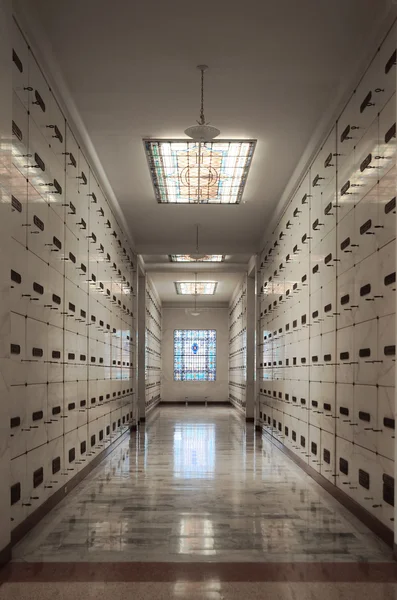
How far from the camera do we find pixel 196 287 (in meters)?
25.0

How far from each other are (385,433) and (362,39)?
12.9ft

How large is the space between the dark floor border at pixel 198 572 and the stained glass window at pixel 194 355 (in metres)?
26.2

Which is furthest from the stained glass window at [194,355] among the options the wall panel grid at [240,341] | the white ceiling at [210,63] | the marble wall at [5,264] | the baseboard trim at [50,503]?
the marble wall at [5,264]

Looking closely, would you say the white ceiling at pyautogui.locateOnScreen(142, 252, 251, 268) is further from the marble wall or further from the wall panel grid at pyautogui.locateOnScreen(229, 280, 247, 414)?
the marble wall

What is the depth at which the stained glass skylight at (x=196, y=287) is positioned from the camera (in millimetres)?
24000

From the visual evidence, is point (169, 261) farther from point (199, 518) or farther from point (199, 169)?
point (199, 518)

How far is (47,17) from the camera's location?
610 cm

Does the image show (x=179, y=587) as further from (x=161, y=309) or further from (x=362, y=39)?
(x=161, y=309)

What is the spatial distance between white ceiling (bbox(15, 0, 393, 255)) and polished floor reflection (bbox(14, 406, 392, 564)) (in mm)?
4763

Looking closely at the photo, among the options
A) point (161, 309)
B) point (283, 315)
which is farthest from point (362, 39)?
point (161, 309)

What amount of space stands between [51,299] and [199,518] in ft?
9.31

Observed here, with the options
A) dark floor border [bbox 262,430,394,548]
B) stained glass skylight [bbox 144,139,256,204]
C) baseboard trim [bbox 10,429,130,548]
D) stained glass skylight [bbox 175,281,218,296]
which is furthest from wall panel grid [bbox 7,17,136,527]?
stained glass skylight [bbox 175,281,218,296]

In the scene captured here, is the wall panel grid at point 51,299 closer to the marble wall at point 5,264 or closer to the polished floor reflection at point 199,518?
the marble wall at point 5,264

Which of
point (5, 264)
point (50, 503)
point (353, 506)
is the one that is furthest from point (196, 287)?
point (5, 264)
